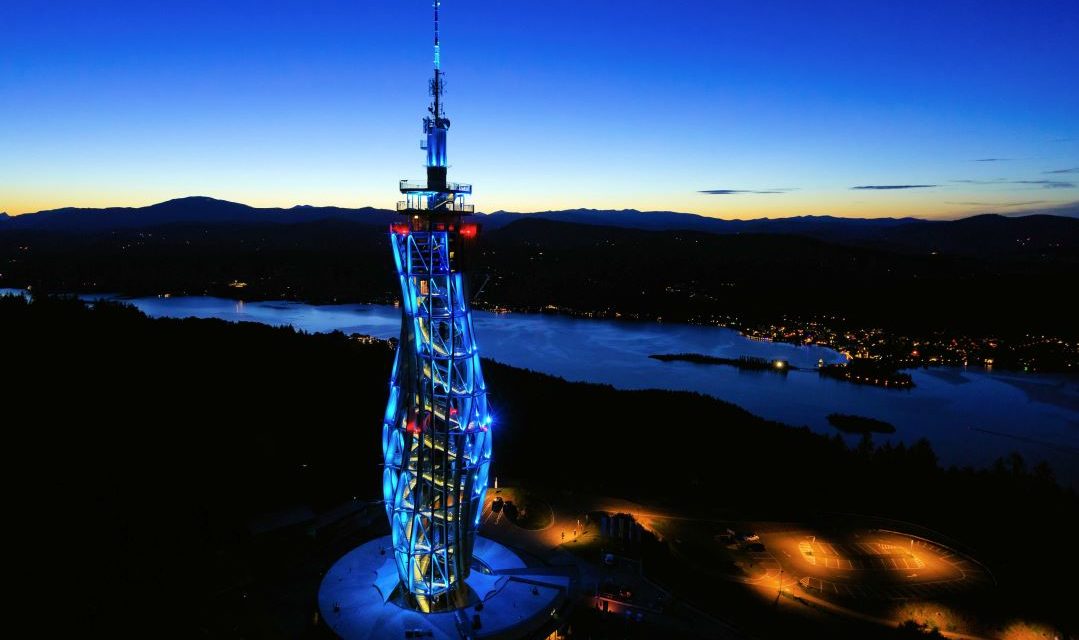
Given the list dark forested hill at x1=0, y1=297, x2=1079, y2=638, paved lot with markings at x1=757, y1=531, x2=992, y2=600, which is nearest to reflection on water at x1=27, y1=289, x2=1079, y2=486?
dark forested hill at x1=0, y1=297, x2=1079, y2=638

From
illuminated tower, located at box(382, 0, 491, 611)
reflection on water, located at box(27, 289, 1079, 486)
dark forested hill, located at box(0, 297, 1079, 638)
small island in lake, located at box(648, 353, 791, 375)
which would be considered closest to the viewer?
illuminated tower, located at box(382, 0, 491, 611)

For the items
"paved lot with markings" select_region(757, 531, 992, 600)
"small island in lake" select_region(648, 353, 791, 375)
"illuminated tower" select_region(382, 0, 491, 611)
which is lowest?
"small island in lake" select_region(648, 353, 791, 375)

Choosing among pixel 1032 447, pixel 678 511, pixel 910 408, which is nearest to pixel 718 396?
pixel 910 408

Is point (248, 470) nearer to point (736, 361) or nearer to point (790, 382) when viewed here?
point (790, 382)

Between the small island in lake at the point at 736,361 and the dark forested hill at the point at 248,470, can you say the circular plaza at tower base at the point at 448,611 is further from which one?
the small island in lake at the point at 736,361

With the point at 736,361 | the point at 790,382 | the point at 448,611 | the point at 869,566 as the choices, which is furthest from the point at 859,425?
the point at 448,611

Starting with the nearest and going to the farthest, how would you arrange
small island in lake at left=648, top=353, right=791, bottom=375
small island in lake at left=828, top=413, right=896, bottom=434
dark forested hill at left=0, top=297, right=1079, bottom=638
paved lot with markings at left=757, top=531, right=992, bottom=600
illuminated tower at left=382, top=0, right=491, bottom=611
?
1. illuminated tower at left=382, top=0, right=491, bottom=611
2. dark forested hill at left=0, top=297, right=1079, bottom=638
3. paved lot with markings at left=757, top=531, right=992, bottom=600
4. small island in lake at left=828, top=413, right=896, bottom=434
5. small island in lake at left=648, top=353, right=791, bottom=375

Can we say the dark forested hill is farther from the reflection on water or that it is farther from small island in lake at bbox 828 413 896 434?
the reflection on water

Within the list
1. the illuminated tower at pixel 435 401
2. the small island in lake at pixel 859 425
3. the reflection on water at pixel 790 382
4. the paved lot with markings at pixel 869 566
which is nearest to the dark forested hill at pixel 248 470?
the paved lot with markings at pixel 869 566
